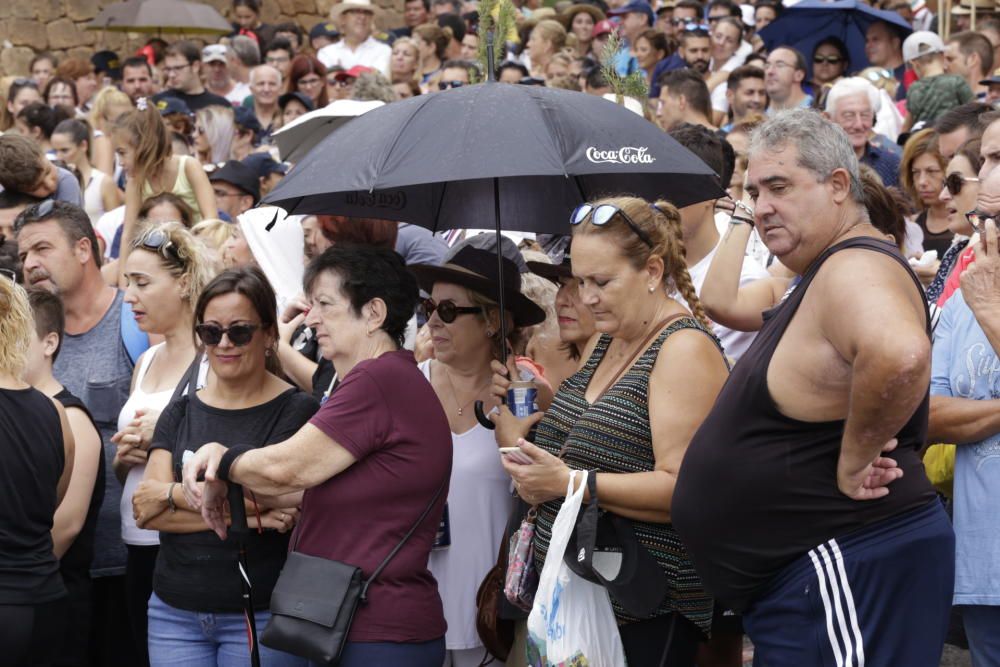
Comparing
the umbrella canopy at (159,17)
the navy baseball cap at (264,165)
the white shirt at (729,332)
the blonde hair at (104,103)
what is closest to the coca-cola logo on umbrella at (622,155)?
the white shirt at (729,332)

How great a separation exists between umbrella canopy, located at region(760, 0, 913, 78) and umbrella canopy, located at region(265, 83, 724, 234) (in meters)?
6.52

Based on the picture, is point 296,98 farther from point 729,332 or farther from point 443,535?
point 443,535

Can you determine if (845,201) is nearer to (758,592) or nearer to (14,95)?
(758,592)

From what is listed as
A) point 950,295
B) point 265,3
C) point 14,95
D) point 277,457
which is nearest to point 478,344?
point 277,457

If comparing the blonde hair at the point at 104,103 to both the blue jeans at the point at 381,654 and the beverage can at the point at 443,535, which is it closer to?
the beverage can at the point at 443,535

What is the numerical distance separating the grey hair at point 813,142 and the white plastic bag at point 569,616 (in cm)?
99

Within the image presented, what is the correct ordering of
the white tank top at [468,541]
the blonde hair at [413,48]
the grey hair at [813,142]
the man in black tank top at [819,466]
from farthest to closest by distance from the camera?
the blonde hair at [413,48] < the white tank top at [468,541] < the grey hair at [813,142] < the man in black tank top at [819,466]

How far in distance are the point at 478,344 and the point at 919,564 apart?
6.09ft

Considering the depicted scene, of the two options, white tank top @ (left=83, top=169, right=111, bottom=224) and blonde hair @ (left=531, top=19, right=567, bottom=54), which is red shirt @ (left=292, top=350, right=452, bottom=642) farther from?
blonde hair @ (left=531, top=19, right=567, bottom=54)

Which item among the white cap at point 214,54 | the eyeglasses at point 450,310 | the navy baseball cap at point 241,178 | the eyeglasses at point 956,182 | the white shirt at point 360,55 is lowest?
the white shirt at point 360,55

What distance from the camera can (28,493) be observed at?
155 inches

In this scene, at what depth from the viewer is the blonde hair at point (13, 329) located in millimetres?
4043

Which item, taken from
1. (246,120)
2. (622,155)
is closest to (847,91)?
(622,155)

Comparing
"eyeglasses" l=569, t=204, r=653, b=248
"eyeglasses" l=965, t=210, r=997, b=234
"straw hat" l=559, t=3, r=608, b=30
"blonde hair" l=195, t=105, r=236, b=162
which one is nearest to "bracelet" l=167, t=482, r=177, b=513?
"eyeglasses" l=569, t=204, r=653, b=248
